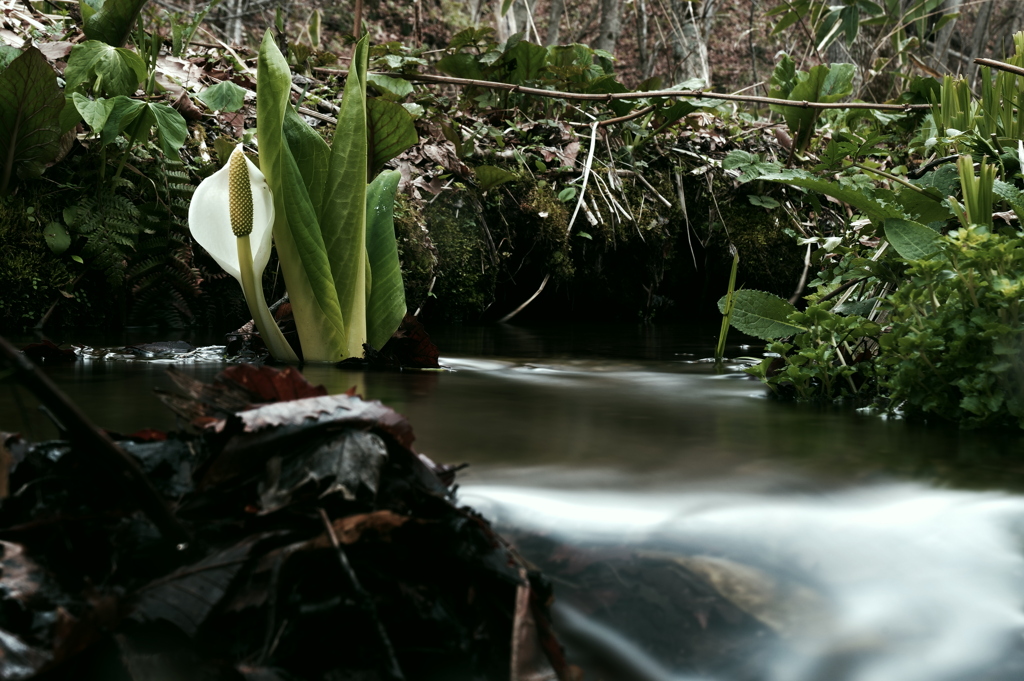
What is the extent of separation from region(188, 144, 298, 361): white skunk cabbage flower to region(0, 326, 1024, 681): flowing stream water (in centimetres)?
44

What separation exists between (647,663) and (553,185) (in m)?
3.41

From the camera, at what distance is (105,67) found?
2613 millimetres

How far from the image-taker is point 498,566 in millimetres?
749

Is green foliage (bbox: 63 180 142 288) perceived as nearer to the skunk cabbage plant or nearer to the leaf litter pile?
the skunk cabbage plant

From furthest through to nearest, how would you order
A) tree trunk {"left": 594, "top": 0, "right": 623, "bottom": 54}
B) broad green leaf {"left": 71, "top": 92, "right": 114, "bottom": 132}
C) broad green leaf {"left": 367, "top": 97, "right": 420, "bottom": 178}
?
tree trunk {"left": 594, "top": 0, "right": 623, "bottom": 54} → broad green leaf {"left": 71, "top": 92, "right": 114, "bottom": 132} → broad green leaf {"left": 367, "top": 97, "right": 420, "bottom": 178}

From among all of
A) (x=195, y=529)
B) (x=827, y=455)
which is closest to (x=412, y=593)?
(x=195, y=529)

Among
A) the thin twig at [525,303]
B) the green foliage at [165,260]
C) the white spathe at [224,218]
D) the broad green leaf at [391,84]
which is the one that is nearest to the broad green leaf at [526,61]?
the broad green leaf at [391,84]

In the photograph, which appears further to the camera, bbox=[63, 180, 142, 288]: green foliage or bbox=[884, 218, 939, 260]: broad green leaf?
bbox=[63, 180, 142, 288]: green foliage

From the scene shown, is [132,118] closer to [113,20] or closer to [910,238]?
[113,20]

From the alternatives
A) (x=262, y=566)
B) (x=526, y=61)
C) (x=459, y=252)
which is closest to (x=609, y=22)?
(x=526, y=61)

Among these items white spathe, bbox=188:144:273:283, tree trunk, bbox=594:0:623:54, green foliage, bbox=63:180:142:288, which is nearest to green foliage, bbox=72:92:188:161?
green foliage, bbox=63:180:142:288

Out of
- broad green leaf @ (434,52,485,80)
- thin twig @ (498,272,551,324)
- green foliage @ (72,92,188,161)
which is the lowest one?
thin twig @ (498,272,551,324)

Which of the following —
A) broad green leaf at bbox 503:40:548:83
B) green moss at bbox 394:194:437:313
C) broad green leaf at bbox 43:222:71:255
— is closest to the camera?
broad green leaf at bbox 43:222:71:255

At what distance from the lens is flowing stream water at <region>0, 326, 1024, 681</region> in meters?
0.76
